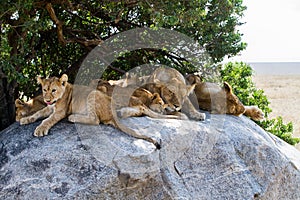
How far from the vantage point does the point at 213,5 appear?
9.18 metres

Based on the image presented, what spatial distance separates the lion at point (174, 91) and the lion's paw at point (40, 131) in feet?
7.60

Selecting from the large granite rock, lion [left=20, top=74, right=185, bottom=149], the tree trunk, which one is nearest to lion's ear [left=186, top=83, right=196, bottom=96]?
the large granite rock

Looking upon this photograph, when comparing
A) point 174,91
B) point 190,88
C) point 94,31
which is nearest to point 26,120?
point 174,91

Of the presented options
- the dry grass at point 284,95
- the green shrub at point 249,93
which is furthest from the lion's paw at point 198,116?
the dry grass at point 284,95

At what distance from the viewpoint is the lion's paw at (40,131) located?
6.43m

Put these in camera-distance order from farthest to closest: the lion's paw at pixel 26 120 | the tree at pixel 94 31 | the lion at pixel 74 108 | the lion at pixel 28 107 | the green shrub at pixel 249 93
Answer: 1. the green shrub at pixel 249 93
2. the tree at pixel 94 31
3. the lion at pixel 28 107
4. the lion's paw at pixel 26 120
5. the lion at pixel 74 108

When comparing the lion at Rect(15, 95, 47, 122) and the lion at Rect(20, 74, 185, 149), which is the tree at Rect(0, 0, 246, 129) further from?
the lion at Rect(20, 74, 185, 149)

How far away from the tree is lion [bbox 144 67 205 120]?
2.91ft

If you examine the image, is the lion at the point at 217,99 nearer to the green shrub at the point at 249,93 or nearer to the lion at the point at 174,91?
the lion at the point at 174,91

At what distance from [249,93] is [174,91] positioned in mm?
4185

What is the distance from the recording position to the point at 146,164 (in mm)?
6340

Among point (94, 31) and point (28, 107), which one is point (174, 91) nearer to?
point (28, 107)

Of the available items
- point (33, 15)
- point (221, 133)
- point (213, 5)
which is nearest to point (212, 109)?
point (221, 133)

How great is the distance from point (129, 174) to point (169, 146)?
34.0 inches
